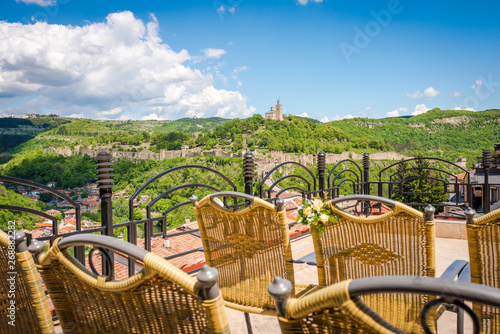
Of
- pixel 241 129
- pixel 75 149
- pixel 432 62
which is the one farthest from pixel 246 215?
pixel 241 129

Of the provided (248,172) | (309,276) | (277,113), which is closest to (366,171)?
(248,172)

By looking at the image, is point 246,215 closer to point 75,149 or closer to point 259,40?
point 259,40

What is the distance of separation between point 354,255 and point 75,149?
45.7m

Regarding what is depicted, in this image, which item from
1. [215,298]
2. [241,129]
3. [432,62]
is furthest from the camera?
[241,129]

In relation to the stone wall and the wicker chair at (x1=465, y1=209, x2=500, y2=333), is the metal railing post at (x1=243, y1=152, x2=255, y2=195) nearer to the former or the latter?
the wicker chair at (x1=465, y1=209, x2=500, y2=333)

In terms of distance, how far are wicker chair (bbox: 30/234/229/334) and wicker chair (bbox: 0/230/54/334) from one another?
74 mm

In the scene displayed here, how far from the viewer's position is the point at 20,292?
82cm

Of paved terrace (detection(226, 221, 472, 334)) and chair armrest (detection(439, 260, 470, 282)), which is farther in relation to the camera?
paved terrace (detection(226, 221, 472, 334))

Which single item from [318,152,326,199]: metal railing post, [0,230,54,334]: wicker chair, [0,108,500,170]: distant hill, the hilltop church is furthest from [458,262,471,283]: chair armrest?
the hilltop church

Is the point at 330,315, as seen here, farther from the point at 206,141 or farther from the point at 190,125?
the point at 190,125

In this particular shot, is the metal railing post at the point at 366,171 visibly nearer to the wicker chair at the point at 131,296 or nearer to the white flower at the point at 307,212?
the white flower at the point at 307,212

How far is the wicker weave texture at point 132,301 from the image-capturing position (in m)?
0.50

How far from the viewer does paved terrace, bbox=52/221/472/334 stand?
1.79 meters

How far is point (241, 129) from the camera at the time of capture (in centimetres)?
6294
